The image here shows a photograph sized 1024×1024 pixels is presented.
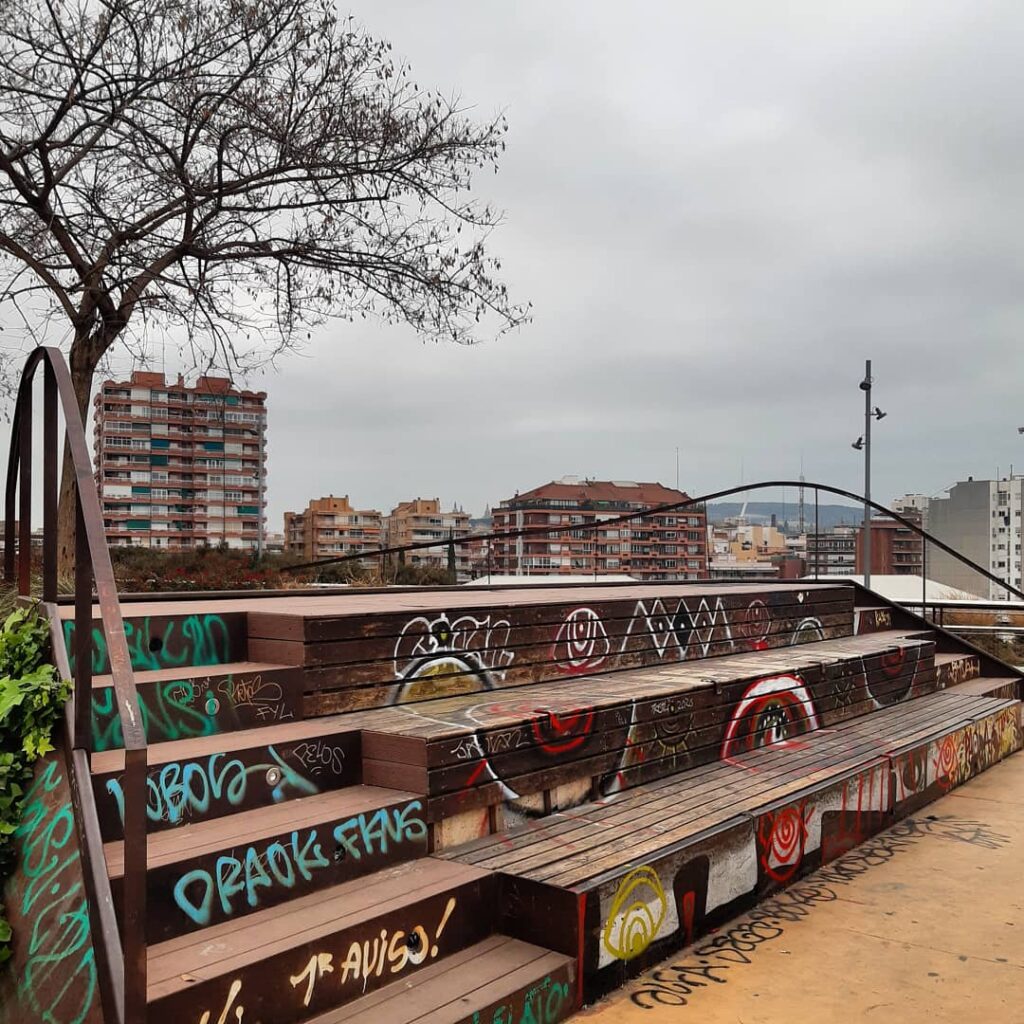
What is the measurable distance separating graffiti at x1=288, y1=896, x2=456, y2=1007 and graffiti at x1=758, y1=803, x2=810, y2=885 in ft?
5.61

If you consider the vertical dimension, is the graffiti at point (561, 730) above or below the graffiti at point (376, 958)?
above

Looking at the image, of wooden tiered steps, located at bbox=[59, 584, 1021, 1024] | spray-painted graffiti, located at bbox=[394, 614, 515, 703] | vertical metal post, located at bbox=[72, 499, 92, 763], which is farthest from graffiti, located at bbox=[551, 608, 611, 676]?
vertical metal post, located at bbox=[72, 499, 92, 763]

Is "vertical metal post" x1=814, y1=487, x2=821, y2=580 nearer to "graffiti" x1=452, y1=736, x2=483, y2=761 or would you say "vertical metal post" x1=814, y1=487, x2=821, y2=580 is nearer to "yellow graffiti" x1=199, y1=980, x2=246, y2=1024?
"graffiti" x1=452, y1=736, x2=483, y2=761

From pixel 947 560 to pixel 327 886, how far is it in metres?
57.0

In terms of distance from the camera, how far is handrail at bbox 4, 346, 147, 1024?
6.23 feet

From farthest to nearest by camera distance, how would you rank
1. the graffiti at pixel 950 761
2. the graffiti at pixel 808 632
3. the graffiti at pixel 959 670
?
the graffiti at pixel 959 670 < the graffiti at pixel 808 632 < the graffiti at pixel 950 761

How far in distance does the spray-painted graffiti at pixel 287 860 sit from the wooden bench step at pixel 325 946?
0.06 metres

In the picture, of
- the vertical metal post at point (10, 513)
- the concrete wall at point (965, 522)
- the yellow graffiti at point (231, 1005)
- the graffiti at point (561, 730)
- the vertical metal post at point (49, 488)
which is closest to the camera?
the yellow graffiti at point (231, 1005)

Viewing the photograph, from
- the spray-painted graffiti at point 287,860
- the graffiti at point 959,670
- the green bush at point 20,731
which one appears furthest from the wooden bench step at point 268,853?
the graffiti at point 959,670

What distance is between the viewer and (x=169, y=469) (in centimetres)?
2092

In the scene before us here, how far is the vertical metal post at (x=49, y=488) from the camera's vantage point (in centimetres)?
338

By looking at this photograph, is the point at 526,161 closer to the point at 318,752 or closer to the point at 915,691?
the point at 915,691

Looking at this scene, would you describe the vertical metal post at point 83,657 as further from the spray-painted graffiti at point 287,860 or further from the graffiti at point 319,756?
the graffiti at point 319,756

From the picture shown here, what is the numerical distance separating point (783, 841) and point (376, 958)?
2242mm
